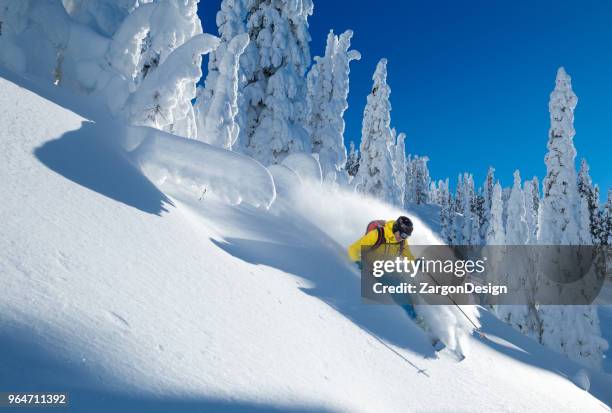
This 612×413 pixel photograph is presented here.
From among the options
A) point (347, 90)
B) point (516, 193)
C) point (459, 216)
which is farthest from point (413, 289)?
point (459, 216)

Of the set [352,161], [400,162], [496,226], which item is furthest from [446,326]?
[352,161]

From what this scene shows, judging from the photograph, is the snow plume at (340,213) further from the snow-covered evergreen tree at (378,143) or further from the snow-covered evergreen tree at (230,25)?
the snow-covered evergreen tree at (378,143)

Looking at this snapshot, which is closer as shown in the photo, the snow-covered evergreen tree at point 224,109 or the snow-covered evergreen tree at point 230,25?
the snow-covered evergreen tree at point 224,109

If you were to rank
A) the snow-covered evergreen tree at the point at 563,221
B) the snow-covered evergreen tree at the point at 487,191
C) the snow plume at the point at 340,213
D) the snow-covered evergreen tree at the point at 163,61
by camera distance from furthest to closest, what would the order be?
the snow-covered evergreen tree at the point at 487,191 < the snow-covered evergreen tree at the point at 563,221 < the snow plume at the point at 340,213 < the snow-covered evergreen tree at the point at 163,61

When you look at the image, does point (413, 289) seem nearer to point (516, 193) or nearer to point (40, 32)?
point (40, 32)

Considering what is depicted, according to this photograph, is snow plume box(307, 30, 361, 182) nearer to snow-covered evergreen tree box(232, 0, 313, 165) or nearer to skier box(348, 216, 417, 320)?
snow-covered evergreen tree box(232, 0, 313, 165)

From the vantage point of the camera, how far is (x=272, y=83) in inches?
802

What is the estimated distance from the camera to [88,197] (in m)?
4.01

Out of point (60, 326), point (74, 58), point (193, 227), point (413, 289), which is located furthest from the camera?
point (74, 58)

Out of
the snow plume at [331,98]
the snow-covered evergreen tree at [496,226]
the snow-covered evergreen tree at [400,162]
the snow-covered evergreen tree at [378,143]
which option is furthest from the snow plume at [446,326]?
the snow-covered evergreen tree at [400,162]

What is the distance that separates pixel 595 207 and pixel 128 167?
6875 centimetres

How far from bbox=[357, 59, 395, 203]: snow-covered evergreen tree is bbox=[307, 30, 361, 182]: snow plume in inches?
94.1

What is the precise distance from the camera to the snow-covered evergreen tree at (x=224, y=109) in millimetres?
15859

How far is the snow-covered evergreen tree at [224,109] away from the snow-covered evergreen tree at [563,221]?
15.8m
